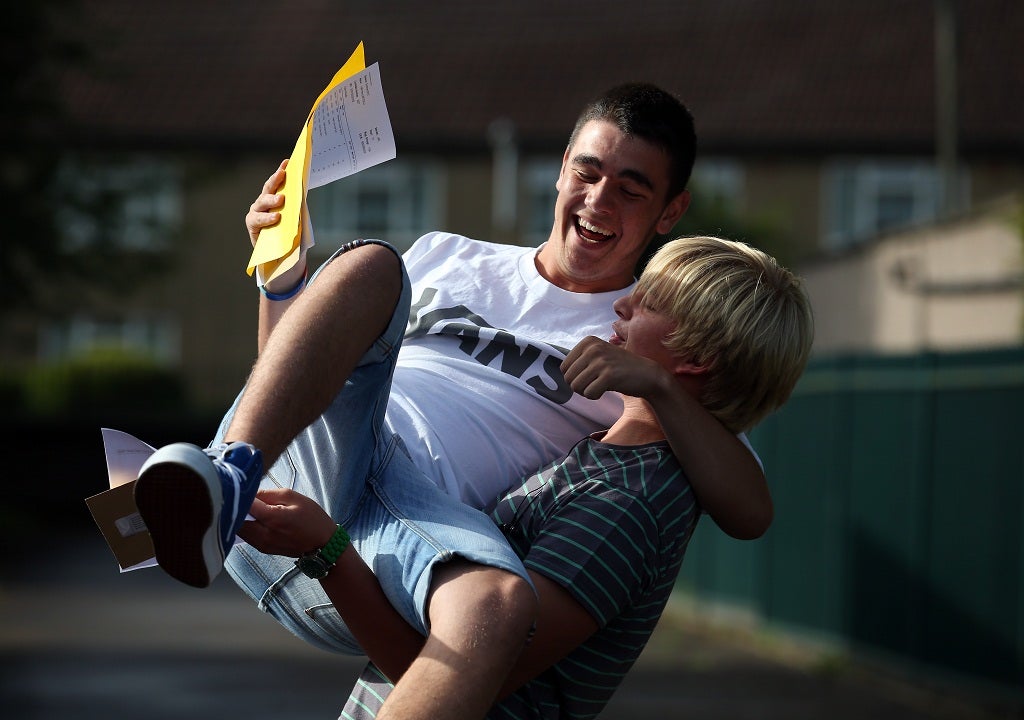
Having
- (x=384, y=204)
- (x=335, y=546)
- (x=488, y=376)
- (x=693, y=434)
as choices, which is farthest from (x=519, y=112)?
(x=335, y=546)

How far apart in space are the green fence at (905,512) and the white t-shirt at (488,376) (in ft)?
16.9

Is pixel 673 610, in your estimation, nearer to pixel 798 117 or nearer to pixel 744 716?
pixel 744 716

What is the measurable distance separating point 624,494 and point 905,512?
6940 mm

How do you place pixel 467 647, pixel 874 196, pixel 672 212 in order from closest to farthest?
pixel 467 647
pixel 672 212
pixel 874 196

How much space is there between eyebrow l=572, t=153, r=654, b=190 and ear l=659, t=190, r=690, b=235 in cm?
14

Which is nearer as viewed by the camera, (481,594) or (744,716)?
(481,594)

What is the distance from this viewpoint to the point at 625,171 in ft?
14.1

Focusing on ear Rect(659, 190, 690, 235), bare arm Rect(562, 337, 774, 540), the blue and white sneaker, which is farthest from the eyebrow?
the blue and white sneaker

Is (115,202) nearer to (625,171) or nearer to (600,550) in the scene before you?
(625,171)

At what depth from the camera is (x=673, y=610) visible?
15180mm

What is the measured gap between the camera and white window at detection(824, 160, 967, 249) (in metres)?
29.2

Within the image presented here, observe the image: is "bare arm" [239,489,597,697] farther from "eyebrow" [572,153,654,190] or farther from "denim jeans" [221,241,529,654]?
"eyebrow" [572,153,654,190]

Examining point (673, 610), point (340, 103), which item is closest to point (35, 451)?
point (673, 610)

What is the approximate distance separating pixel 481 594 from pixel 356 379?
1.78 ft
